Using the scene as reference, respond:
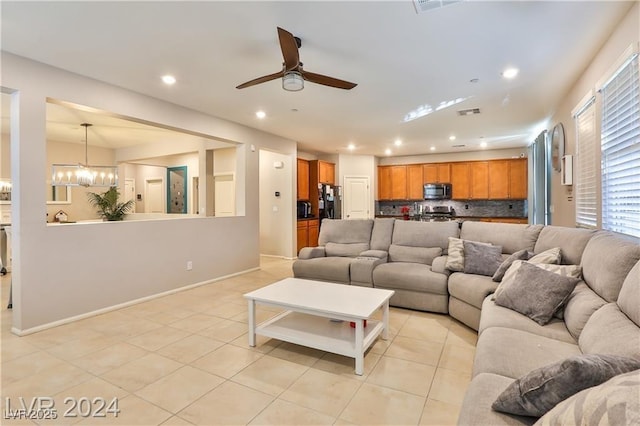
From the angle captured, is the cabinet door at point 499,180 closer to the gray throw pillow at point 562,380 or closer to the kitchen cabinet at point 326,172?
the kitchen cabinet at point 326,172

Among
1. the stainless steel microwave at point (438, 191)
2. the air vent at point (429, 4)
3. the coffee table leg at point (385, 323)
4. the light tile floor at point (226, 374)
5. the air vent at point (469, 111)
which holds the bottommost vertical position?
the light tile floor at point (226, 374)

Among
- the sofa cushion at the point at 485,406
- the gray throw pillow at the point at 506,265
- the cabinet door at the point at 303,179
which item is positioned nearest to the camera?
the sofa cushion at the point at 485,406

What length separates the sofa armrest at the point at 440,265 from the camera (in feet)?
11.9

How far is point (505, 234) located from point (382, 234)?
1.58m

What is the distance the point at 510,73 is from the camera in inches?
133

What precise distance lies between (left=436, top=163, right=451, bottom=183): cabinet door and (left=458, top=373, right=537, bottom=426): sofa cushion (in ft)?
24.4

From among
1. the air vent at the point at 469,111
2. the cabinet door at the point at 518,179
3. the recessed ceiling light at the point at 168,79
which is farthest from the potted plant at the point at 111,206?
the cabinet door at the point at 518,179

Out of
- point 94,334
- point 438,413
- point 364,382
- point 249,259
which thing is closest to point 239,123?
point 249,259

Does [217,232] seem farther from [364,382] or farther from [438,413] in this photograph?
[438,413]

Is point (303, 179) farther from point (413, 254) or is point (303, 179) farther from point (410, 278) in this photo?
point (410, 278)

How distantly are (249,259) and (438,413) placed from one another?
4.37 m

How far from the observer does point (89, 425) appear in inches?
72.1

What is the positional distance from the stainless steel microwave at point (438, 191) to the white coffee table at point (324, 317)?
5.98 m

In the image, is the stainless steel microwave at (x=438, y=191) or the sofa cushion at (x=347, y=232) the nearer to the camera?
the sofa cushion at (x=347, y=232)
